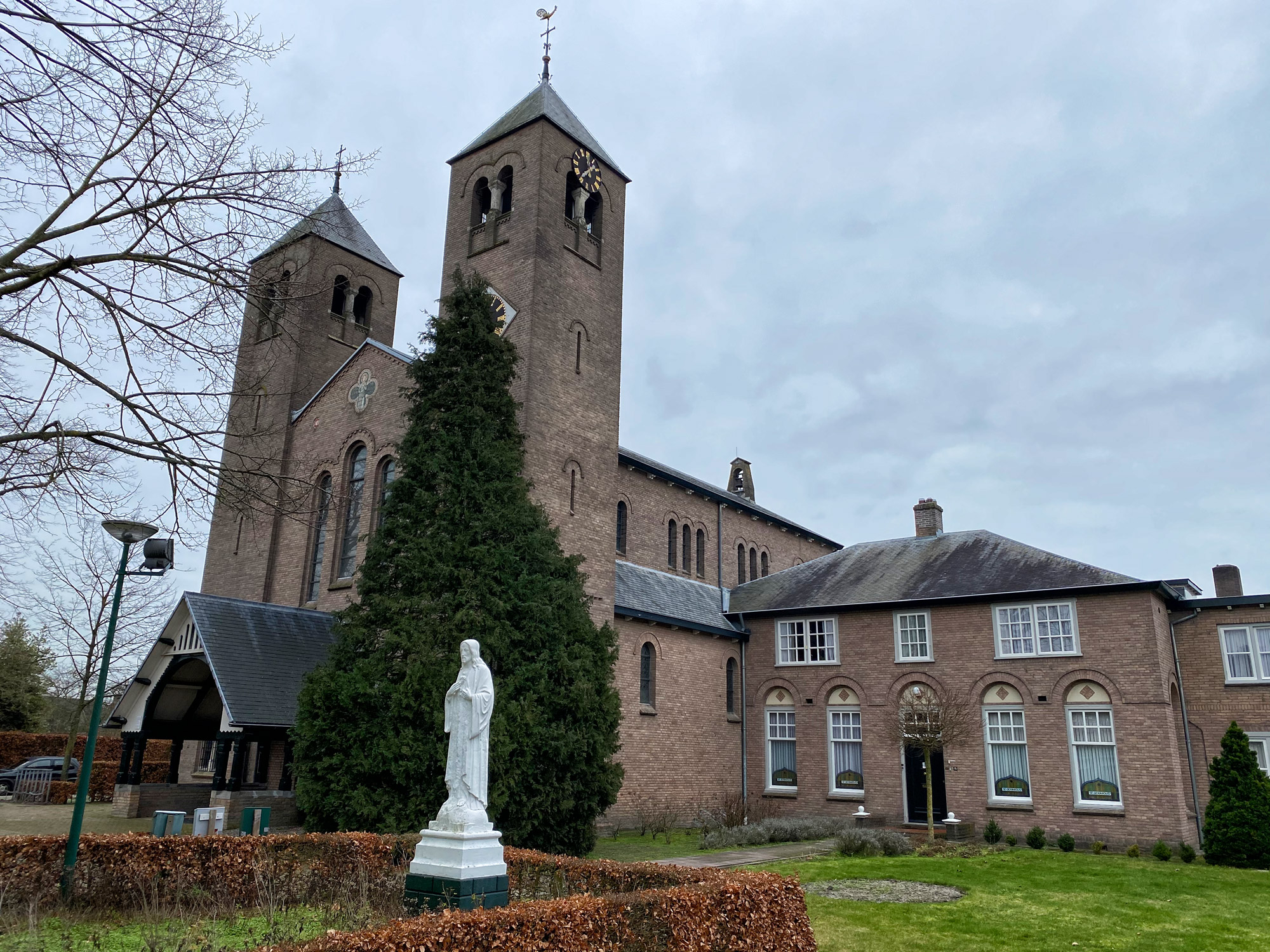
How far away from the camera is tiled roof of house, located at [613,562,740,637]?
83.9ft

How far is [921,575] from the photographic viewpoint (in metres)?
27.4

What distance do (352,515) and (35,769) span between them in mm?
15070

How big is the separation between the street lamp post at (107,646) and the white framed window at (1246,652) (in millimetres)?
25750

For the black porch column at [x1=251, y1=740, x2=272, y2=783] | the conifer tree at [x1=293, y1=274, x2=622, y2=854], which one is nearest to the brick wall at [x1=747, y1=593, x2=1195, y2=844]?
the conifer tree at [x1=293, y1=274, x2=622, y2=854]

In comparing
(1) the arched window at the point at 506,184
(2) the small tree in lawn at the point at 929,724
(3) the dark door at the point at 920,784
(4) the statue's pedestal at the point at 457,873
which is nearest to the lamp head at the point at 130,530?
(4) the statue's pedestal at the point at 457,873

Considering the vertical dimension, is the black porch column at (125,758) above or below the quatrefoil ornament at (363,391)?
below

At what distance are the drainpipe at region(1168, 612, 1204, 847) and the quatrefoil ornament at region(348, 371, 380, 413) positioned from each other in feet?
76.1

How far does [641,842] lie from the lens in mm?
21000

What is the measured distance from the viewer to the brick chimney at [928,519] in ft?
100.0

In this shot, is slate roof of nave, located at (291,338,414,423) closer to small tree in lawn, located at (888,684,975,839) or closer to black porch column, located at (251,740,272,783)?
black porch column, located at (251,740,272,783)

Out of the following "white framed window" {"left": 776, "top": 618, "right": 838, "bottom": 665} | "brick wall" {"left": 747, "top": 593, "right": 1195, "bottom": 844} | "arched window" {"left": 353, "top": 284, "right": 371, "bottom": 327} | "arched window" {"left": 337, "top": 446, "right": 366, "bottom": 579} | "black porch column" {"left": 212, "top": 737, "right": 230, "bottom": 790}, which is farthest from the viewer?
"arched window" {"left": 353, "top": 284, "right": 371, "bottom": 327}

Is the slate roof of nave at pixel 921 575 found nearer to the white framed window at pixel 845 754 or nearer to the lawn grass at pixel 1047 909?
the white framed window at pixel 845 754

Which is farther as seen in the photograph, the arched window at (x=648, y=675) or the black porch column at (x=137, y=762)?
the arched window at (x=648, y=675)

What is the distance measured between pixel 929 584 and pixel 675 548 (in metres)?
8.60
